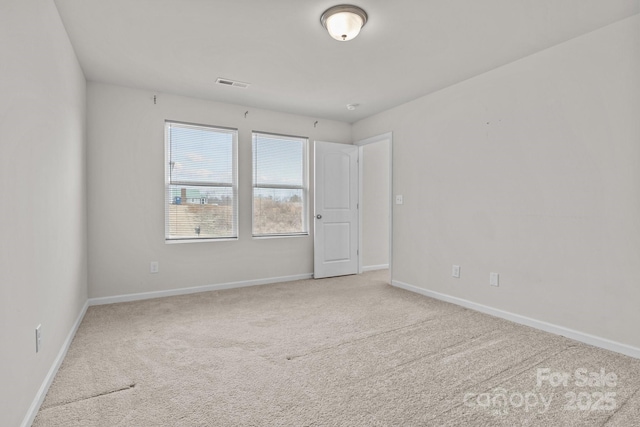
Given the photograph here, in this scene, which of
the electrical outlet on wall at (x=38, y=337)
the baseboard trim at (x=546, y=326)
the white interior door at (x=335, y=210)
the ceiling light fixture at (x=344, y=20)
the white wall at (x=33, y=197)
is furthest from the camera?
the white interior door at (x=335, y=210)

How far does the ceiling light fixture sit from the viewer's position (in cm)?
233

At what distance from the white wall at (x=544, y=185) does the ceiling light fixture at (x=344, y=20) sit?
1.72m

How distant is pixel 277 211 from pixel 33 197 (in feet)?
10.6

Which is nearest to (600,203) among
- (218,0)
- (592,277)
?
(592,277)

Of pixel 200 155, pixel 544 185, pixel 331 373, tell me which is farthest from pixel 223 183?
pixel 544 185

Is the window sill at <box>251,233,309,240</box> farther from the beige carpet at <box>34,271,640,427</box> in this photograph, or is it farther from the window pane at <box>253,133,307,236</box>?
the beige carpet at <box>34,271,640,427</box>

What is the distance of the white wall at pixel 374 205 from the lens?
5781mm

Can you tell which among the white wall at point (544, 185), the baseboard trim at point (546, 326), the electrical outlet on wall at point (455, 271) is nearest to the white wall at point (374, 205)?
the white wall at point (544, 185)

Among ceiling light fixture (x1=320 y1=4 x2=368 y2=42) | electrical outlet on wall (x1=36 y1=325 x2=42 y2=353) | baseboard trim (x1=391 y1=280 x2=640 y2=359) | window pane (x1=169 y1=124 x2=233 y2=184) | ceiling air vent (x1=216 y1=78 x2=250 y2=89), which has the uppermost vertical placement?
ceiling air vent (x1=216 y1=78 x2=250 y2=89)

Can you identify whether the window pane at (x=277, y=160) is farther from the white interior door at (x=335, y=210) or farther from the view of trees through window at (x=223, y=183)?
the white interior door at (x=335, y=210)

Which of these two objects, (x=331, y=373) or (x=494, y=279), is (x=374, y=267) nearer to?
(x=494, y=279)

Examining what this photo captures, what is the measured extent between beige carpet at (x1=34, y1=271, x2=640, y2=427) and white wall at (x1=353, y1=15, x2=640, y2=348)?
14.6 inches

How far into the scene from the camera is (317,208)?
5.07 meters

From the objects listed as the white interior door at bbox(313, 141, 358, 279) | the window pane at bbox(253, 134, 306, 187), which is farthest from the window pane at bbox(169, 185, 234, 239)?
the white interior door at bbox(313, 141, 358, 279)
